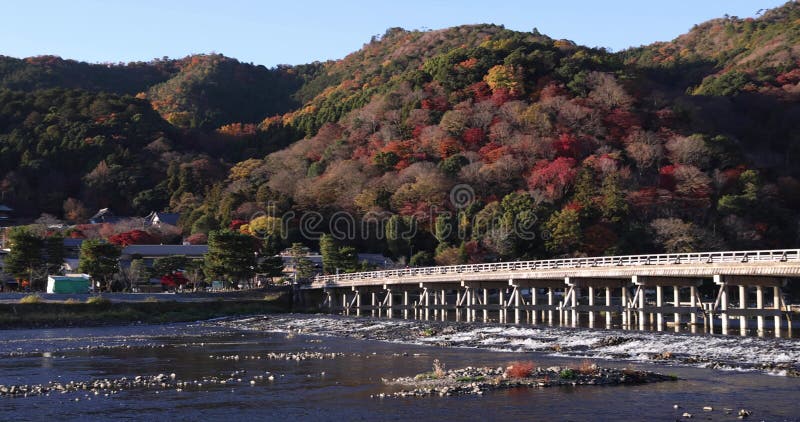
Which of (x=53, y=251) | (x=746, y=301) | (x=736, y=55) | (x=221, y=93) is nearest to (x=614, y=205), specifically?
(x=746, y=301)

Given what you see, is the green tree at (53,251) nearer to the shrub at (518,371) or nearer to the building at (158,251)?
the building at (158,251)

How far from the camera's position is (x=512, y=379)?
2416 centimetres

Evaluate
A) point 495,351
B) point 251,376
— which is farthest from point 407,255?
point 251,376

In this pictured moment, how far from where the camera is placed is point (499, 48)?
353 ft

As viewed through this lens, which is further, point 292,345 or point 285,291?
point 285,291

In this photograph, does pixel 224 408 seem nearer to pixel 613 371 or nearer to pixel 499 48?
pixel 613 371

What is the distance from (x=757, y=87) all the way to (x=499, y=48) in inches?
1158

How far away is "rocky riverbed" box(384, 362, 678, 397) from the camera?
23.0 metres

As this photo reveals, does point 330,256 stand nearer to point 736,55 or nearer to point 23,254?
point 23,254

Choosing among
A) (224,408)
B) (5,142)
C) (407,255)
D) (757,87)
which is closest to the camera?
(224,408)

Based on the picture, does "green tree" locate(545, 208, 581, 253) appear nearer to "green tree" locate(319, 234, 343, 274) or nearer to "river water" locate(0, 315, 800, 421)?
"green tree" locate(319, 234, 343, 274)

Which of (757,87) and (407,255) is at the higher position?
(757,87)

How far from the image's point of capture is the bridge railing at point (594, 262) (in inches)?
1410

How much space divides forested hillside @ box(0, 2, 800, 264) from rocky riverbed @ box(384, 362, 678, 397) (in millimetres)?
45170
